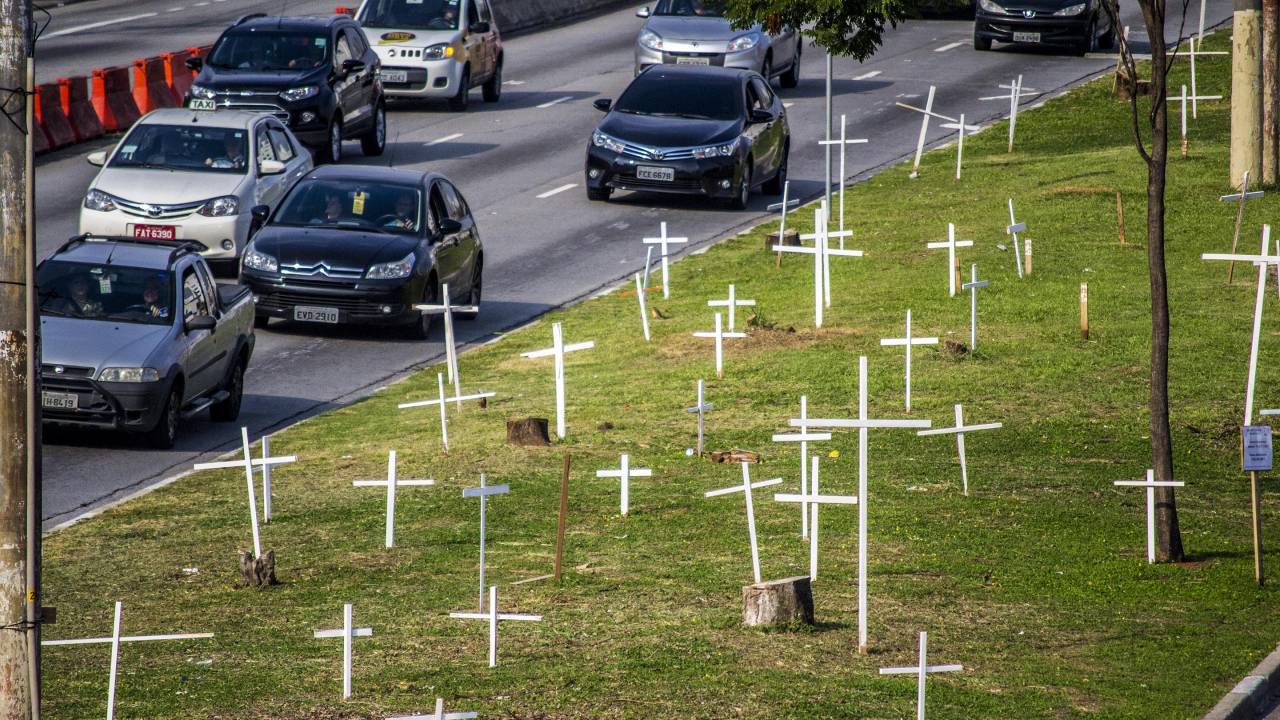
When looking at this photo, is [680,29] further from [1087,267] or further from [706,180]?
[1087,267]

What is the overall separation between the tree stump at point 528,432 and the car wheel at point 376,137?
15.9 meters

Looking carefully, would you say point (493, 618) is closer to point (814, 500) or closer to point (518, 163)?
point (814, 500)

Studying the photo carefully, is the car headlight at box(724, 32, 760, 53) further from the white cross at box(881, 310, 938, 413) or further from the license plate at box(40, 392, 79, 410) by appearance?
the license plate at box(40, 392, 79, 410)

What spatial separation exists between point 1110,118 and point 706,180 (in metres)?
10.2

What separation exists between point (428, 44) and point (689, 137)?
8.26 metres

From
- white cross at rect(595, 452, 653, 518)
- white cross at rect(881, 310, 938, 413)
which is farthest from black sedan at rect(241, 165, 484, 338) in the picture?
white cross at rect(595, 452, 653, 518)

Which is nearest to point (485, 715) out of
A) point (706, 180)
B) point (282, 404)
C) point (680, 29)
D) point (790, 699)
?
point (790, 699)

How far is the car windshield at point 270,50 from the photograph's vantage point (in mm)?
29125

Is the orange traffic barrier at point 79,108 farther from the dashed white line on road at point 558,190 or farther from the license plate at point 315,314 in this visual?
the license plate at point 315,314

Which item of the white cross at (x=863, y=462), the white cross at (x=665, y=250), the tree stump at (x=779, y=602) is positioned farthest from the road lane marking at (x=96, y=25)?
the white cross at (x=863, y=462)

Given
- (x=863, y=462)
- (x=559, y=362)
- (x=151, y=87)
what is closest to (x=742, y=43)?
(x=151, y=87)

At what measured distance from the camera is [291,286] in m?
20.2

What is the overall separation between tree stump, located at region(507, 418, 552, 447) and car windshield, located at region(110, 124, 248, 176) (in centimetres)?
896

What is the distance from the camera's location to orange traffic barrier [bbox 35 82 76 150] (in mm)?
29781
